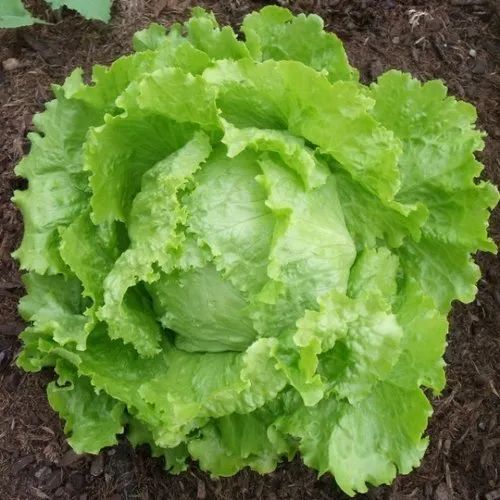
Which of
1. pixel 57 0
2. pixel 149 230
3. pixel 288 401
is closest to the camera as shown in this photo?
pixel 149 230

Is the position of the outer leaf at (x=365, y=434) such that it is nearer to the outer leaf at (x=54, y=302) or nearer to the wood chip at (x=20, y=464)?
the outer leaf at (x=54, y=302)

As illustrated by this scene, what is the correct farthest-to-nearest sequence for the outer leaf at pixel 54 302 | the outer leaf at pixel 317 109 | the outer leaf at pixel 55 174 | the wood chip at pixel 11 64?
1. the wood chip at pixel 11 64
2. the outer leaf at pixel 55 174
3. the outer leaf at pixel 54 302
4. the outer leaf at pixel 317 109

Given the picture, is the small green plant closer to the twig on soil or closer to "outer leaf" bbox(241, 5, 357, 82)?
"outer leaf" bbox(241, 5, 357, 82)

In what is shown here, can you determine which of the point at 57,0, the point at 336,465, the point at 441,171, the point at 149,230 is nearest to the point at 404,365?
the point at 336,465

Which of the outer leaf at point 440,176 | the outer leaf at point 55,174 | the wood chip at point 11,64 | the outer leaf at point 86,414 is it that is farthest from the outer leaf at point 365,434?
the wood chip at point 11,64

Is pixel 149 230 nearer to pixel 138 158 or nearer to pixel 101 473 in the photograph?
pixel 138 158

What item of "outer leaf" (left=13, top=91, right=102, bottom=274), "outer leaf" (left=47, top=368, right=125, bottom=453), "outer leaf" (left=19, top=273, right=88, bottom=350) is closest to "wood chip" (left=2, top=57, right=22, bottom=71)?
"outer leaf" (left=13, top=91, right=102, bottom=274)

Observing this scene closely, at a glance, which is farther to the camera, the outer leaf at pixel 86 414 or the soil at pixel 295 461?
the soil at pixel 295 461
